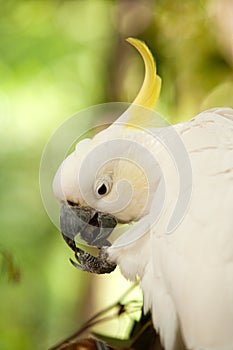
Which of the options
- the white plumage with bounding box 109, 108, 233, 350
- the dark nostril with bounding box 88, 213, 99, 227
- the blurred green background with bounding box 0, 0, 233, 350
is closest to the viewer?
the white plumage with bounding box 109, 108, 233, 350

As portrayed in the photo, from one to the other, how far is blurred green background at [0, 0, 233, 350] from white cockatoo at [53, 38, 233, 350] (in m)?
0.19

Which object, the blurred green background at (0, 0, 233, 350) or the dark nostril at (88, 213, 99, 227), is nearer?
the dark nostril at (88, 213, 99, 227)

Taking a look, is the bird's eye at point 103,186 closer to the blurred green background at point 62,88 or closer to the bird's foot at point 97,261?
the bird's foot at point 97,261

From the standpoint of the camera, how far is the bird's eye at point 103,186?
114cm

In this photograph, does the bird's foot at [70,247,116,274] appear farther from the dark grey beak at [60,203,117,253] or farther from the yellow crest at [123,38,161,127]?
the yellow crest at [123,38,161,127]

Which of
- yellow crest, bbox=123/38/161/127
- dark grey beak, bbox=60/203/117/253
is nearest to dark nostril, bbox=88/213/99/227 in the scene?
dark grey beak, bbox=60/203/117/253

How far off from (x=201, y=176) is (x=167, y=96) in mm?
362

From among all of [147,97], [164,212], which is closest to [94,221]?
[164,212]

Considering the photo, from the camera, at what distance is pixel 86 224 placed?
1163 millimetres

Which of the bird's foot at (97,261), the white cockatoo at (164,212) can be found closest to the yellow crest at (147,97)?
the white cockatoo at (164,212)

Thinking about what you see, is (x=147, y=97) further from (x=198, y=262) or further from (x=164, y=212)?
(x=198, y=262)

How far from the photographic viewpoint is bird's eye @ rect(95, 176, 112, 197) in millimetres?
1143

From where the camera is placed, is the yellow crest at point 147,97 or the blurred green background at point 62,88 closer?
the yellow crest at point 147,97

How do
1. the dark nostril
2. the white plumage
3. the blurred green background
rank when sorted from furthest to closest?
the blurred green background
the dark nostril
the white plumage
